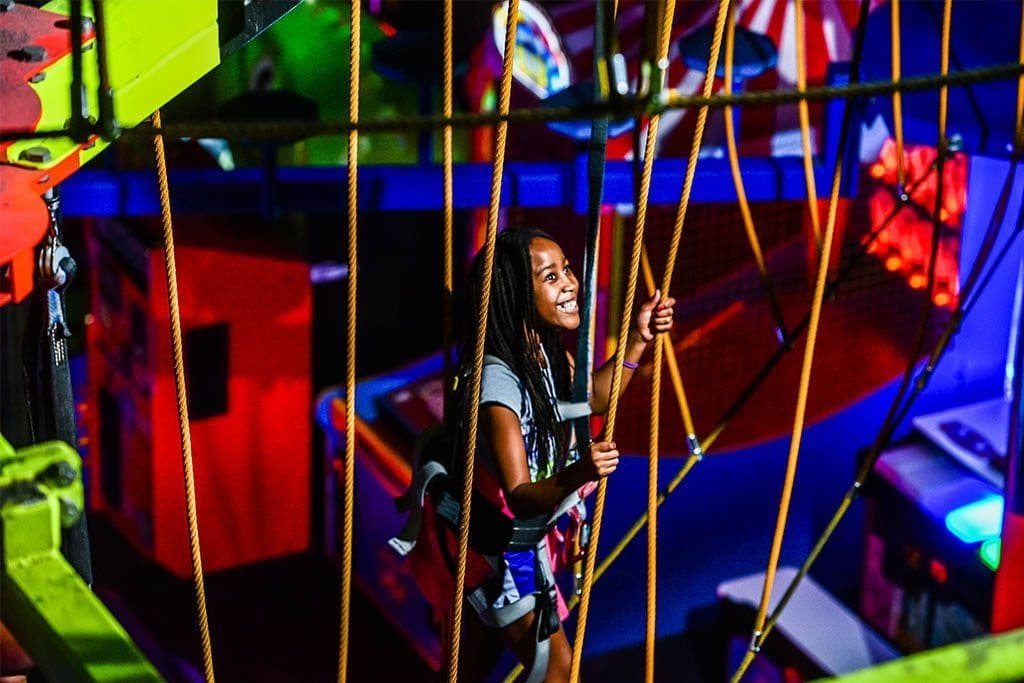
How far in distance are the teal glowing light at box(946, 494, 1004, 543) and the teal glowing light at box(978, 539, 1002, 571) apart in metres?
0.03

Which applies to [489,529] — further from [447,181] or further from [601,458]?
[447,181]

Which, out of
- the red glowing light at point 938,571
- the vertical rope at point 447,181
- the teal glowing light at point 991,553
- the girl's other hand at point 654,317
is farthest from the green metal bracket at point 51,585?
the red glowing light at point 938,571

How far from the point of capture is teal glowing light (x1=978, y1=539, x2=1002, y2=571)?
4.00 metres

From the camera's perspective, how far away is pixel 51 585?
1.47m

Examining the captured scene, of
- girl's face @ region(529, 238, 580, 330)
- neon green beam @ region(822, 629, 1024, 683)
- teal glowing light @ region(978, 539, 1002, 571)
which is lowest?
teal glowing light @ region(978, 539, 1002, 571)

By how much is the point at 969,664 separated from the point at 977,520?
2.96m

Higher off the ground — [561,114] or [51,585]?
[561,114]

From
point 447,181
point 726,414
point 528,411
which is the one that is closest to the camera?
point 447,181

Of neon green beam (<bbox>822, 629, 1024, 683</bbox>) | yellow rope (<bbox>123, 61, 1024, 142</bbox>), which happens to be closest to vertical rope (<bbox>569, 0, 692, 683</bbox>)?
yellow rope (<bbox>123, 61, 1024, 142</bbox>)

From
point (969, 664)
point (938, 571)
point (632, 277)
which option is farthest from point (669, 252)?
point (938, 571)

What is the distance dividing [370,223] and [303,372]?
23.2 inches

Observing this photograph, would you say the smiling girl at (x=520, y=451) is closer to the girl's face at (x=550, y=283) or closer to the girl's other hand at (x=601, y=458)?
the girl's face at (x=550, y=283)

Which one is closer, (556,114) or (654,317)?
(556,114)

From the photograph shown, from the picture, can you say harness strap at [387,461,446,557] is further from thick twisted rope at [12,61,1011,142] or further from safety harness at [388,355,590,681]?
thick twisted rope at [12,61,1011,142]
